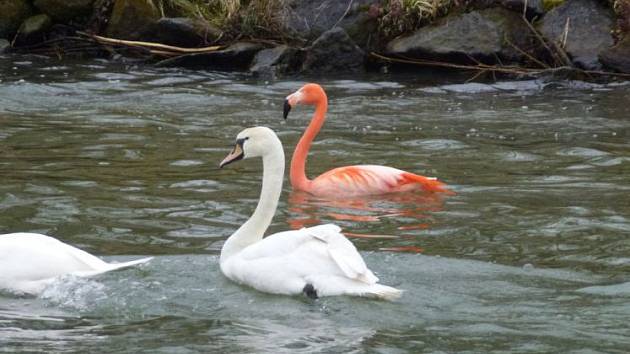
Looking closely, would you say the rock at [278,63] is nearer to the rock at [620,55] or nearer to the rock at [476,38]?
the rock at [476,38]

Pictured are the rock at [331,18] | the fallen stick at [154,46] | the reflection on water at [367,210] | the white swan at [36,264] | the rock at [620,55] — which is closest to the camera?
the white swan at [36,264]

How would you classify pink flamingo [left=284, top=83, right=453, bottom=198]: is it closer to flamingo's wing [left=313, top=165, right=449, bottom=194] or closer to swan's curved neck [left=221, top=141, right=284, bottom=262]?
flamingo's wing [left=313, top=165, right=449, bottom=194]

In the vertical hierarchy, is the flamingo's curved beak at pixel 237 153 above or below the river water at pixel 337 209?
above

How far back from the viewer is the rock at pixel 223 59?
16219mm

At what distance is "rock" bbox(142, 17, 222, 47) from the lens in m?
16.4

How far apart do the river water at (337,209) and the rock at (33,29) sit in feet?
4.62

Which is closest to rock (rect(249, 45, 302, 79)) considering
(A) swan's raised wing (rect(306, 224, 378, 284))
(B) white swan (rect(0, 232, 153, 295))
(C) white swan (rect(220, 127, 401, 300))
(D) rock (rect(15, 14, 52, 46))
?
(D) rock (rect(15, 14, 52, 46))

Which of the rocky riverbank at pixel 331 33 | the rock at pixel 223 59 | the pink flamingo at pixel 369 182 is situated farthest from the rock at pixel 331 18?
the pink flamingo at pixel 369 182

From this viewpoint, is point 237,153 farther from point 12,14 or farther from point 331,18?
point 12,14

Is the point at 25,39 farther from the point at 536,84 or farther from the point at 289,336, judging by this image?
the point at 289,336

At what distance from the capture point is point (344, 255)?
248 inches

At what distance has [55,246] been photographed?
21.9ft

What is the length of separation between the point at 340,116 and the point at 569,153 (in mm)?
2999

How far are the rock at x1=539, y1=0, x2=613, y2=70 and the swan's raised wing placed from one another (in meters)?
9.24
